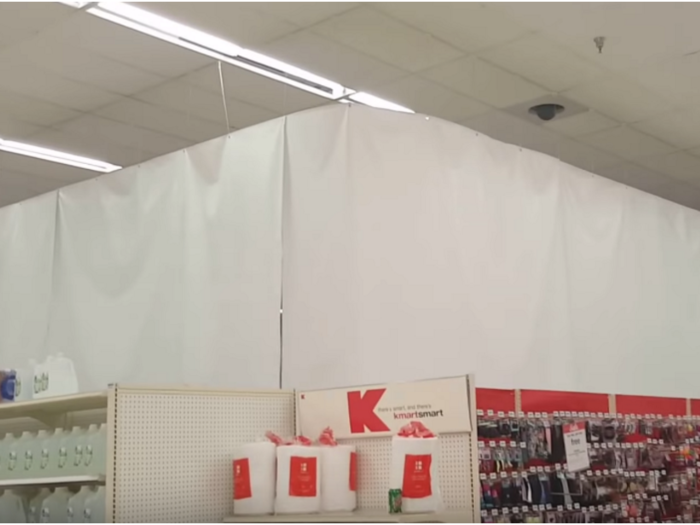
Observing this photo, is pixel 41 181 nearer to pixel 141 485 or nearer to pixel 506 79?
pixel 506 79

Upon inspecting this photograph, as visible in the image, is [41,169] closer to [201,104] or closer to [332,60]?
[201,104]

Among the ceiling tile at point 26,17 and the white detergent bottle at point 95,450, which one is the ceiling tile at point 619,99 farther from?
the white detergent bottle at point 95,450

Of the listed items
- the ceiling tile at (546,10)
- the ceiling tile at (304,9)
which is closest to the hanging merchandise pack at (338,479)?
the ceiling tile at (304,9)

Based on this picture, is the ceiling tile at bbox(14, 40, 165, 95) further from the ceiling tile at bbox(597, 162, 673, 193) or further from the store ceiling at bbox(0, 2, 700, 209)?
the ceiling tile at bbox(597, 162, 673, 193)

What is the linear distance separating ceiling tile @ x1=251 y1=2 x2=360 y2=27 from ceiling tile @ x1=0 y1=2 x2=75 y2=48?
3.86ft

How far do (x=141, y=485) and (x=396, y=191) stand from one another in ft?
6.61

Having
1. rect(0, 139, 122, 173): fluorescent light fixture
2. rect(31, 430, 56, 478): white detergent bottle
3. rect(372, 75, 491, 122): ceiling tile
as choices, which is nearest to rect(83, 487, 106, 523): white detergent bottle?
rect(31, 430, 56, 478): white detergent bottle

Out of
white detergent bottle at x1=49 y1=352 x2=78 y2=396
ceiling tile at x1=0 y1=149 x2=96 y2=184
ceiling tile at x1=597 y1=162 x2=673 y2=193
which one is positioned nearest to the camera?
white detergent bottle at x1=49 y1=352 x2=78 y2=396

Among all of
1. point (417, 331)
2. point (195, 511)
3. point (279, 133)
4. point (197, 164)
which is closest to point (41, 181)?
point (197, 164)

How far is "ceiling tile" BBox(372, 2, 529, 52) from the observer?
545 cm

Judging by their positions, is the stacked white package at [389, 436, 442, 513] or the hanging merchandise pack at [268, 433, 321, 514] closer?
the stacked white package at [389, 436, 442, 513]

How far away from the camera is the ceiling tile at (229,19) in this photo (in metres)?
5.39

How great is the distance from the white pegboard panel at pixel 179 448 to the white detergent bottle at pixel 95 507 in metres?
0.22

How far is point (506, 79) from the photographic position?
6.60m
